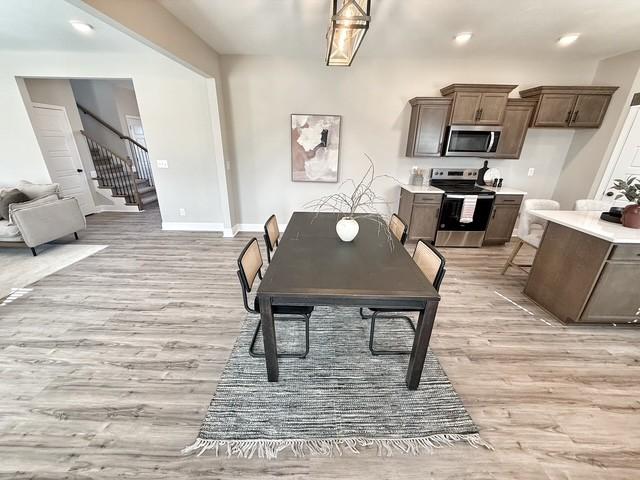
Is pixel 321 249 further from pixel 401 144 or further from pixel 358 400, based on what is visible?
pixel 401 144

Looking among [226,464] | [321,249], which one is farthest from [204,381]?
[321,249]

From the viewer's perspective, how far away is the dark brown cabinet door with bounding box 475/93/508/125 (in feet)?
11.3

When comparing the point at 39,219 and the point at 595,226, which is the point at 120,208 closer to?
the point at 39,219

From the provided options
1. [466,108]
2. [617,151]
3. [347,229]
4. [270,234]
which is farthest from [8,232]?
[617,151]

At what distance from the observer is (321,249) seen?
188 cm

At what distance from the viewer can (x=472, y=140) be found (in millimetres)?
3666

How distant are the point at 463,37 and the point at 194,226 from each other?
4750 millimetres

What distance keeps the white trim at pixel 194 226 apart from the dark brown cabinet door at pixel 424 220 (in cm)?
328

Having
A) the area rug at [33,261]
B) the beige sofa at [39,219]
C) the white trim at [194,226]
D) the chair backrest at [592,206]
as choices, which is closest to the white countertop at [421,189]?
the chair backrest at [592,206]

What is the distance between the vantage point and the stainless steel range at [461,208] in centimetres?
366

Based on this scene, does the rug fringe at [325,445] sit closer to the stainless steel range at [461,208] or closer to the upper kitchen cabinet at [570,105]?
the stainless steel range at [461,208]

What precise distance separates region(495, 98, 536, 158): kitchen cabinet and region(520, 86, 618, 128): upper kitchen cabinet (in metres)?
0.10

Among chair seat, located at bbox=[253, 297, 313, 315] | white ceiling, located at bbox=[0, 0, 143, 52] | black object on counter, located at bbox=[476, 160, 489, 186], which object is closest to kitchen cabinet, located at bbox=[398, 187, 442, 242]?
black object on counter, located at bbox=[476, 160, 489, 186]

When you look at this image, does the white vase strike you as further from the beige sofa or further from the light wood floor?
the beige sofa
